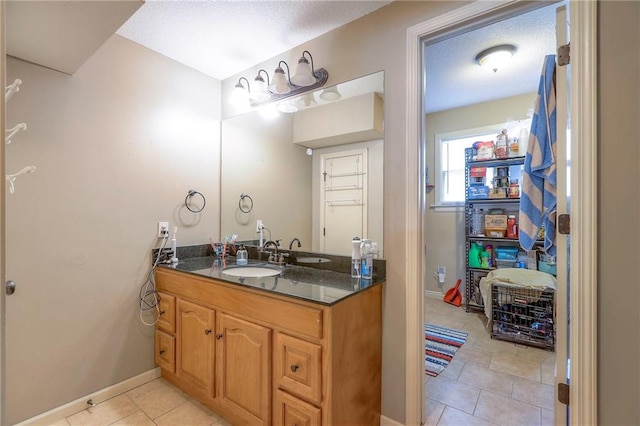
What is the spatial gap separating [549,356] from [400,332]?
1736mm

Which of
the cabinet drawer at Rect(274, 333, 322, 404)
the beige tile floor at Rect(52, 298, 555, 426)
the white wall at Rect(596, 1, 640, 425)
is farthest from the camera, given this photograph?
the beige tile floor at Rect(52, 298, 555, 426)

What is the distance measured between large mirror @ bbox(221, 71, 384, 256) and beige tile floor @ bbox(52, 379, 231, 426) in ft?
3.89

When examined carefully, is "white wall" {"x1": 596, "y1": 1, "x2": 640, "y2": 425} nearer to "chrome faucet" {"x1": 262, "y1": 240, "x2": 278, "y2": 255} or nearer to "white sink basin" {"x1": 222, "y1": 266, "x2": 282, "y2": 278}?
"white sink basin" {"x1": 222, "y1": 266, "x2": 282, "y2": 278}

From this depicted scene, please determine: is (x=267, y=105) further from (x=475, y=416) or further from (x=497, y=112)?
(x=497, y=112)

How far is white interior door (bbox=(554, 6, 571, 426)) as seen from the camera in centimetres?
127

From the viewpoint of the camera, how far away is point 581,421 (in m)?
1.20

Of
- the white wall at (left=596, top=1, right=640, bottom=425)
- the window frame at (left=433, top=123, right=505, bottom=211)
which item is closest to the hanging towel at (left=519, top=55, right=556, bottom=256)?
the white wall at (left=596, top=1, right=640, bottom=425)

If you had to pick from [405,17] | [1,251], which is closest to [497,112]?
[405,17]

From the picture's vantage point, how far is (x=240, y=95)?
2271 mm

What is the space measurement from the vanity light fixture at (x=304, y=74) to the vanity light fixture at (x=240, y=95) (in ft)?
1.72

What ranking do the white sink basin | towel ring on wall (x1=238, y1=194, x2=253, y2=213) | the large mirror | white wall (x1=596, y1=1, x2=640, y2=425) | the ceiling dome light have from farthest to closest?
towel ring on wall (x1=238, y1=194, x2=253, y2=213) < the ceiling dome light < the white sink basin < the large mirror < white wall (x1=596, y1=1, x2=640, y2=425)

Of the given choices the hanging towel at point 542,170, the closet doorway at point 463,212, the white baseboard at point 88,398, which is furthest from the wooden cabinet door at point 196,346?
the hanging towel at point 542,170

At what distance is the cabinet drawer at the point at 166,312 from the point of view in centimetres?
196

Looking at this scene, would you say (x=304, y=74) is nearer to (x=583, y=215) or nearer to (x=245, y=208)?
(x=245, y=208)
